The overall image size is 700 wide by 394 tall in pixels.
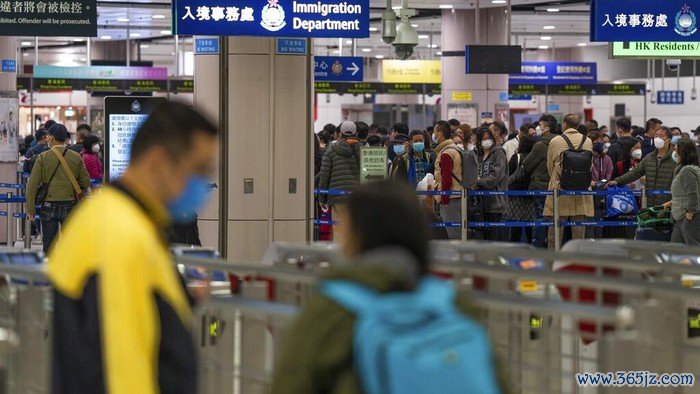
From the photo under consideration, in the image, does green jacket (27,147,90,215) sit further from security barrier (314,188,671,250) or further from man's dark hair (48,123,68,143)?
security barrier (314,188,671,250)

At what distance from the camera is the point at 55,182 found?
46.4ft

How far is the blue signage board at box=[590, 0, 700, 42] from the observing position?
1426cm

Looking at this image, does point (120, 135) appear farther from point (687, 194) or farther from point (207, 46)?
point (687, 194)

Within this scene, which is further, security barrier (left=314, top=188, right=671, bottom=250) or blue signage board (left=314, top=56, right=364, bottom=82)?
blue signage board (left=314, top=56, right=364, bottom=82)

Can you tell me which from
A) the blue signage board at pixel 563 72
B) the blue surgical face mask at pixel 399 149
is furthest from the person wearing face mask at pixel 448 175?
the blue signage board at pixel 563 72

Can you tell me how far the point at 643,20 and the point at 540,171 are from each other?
223 centimetres

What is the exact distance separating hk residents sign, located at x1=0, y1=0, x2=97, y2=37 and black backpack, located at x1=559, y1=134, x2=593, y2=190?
5283 millimetres

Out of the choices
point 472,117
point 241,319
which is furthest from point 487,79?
point 241,319

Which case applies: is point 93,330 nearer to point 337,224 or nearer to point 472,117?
point 337,224

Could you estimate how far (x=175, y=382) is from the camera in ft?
10.5

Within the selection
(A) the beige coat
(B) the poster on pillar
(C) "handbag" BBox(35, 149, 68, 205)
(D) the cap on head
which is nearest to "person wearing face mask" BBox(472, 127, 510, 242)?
(A) the beige coat

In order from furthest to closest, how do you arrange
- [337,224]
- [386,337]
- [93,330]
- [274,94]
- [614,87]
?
[614,87], [337,224], [274,94], [93,330], [386,337]

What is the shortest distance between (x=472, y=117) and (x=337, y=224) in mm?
12708

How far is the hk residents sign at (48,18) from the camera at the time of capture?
13.7 m
